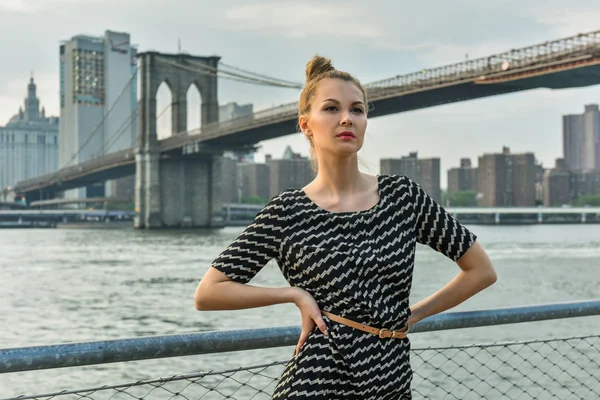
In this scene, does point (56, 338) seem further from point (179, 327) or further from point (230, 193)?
point (230, 193)

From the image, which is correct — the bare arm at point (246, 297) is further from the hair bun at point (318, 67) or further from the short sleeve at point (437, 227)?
the hair bun at point (318, 67)

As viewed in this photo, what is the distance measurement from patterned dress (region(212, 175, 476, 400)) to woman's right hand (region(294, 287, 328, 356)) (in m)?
0.01

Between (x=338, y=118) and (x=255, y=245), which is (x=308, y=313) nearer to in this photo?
(x=255, y=245)

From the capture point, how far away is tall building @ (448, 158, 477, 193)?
131750 mm

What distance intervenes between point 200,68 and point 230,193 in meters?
38.5

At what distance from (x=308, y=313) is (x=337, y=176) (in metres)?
0.29

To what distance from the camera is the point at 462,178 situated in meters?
132

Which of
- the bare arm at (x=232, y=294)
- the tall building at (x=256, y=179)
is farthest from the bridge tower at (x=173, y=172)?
the bare arm at (x=232, y=294)

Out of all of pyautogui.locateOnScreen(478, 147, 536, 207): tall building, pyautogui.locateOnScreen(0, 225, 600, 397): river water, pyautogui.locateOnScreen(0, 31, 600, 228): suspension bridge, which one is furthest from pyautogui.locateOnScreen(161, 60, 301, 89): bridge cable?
pyautogui.locateOnScreen(478, 147, 536, 207): tall building

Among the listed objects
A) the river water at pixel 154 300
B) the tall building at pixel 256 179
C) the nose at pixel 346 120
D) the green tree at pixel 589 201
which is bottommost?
the river water at pixel 154 300

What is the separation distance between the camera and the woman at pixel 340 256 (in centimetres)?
163

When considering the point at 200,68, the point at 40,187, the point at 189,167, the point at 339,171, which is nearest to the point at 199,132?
the point at 189,167

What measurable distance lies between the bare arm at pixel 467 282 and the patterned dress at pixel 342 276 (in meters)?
0.13

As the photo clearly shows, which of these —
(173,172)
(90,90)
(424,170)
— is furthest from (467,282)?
(90,90)
